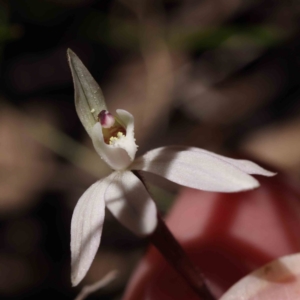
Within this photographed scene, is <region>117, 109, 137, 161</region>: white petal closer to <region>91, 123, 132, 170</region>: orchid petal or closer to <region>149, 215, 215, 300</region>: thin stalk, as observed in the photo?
<region>91, 123, 132, 170</region>: orchid petal

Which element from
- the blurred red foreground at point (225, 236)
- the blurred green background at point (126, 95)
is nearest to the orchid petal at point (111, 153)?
the blurred red foreground at point (225, 236)

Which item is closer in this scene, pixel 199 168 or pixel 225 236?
pixel 199 168

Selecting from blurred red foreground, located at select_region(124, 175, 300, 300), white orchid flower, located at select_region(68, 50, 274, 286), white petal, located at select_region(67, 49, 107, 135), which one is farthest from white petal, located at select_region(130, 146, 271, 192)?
blurred red foreground, located at select_region(124, 175, 300, 300)

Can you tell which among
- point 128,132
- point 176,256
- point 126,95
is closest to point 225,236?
point 176,256

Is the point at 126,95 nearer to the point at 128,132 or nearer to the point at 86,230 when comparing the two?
the point at 128,132

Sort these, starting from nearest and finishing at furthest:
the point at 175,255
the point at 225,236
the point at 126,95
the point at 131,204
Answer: the point at 131,204 → the point at 175,255 → the point at 225,236 → the point at 126,95

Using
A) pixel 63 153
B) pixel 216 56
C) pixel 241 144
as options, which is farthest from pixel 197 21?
pixel 63 153

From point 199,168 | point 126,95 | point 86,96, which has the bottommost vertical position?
point 126,95
